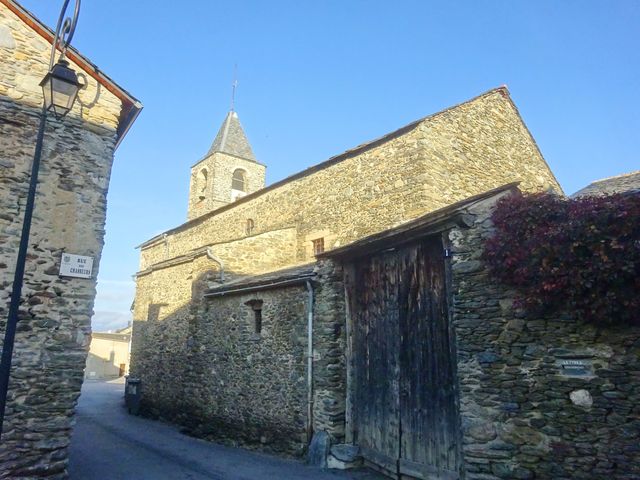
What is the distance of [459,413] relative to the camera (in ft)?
18.2

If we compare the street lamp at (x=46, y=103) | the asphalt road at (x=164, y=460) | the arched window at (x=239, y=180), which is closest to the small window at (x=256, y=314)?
the asphalt road at (x=164, y=460)

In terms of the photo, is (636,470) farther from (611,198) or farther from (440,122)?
(440,122)

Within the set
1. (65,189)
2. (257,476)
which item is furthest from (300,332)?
(65,189)

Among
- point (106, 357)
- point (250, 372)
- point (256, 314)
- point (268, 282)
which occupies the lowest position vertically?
point (106, 357)

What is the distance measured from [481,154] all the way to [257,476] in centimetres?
1004

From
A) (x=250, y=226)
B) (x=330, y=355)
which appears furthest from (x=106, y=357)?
(x=330, y=355)

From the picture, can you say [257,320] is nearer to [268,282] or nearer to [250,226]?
[268,282]

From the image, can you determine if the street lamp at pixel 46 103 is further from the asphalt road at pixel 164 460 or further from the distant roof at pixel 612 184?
the distant roof at pixel 612 184

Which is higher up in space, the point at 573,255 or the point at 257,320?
the point at 573,255

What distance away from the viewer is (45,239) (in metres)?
6.66

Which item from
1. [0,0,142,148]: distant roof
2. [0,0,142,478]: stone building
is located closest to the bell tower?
[0,0,142,148]: distant roof

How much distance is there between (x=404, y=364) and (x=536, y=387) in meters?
2.18

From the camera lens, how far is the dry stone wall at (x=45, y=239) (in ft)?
20.0

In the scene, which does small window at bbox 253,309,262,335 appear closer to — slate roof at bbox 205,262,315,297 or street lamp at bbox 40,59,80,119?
slate roof at bbox 205,262,315,297
